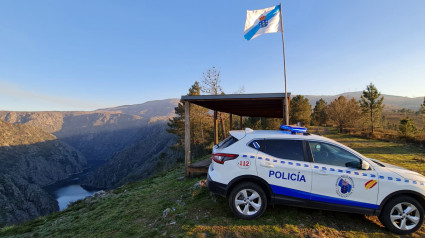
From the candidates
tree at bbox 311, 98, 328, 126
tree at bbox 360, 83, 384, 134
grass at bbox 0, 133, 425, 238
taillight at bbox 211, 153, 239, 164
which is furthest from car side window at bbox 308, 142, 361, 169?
tree at bbox 311, 98, 328, 126

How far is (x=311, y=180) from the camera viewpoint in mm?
3965

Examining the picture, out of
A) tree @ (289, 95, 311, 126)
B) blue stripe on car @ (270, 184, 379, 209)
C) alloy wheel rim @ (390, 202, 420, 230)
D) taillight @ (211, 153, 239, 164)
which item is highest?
tree @ (289, 95, 311, 126)

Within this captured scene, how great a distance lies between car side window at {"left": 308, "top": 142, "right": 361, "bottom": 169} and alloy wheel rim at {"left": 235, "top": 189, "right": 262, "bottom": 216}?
4.71 feet

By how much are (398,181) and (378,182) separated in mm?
371

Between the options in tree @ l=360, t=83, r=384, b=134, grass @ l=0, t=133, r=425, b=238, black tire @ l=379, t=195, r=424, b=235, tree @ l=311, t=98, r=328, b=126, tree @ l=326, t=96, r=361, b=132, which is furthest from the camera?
tree @ l=311, t=98, r=328, b=126

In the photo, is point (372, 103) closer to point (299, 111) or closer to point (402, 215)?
point (299, 111)

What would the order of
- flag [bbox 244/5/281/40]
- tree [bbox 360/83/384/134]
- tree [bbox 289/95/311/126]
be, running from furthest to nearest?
tree [bbox 289/95/311/126] → tree [bbox 360/83/384/134] → flag [bbox 244/5/281/40]

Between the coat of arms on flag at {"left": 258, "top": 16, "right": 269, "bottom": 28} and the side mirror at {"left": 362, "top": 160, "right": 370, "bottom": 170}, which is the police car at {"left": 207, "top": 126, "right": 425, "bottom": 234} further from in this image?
the coat of arms on flag at {"left": 258, "top": 16, "right": 269, "bottom": 28}

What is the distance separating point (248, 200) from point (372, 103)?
3412 centimetres

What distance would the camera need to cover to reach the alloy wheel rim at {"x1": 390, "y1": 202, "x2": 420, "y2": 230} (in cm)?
379

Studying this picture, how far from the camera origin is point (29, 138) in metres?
111

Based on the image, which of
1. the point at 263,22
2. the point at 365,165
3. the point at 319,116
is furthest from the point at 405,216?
the point at 319,116

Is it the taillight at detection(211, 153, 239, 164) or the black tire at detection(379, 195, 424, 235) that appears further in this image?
the taillight at detection(211, 153, 239, 164)

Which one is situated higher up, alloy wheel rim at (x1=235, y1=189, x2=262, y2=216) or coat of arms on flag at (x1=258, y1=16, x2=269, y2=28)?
coat of arms on flag at (x1=258, y1=16, x2=269, y2=28)
